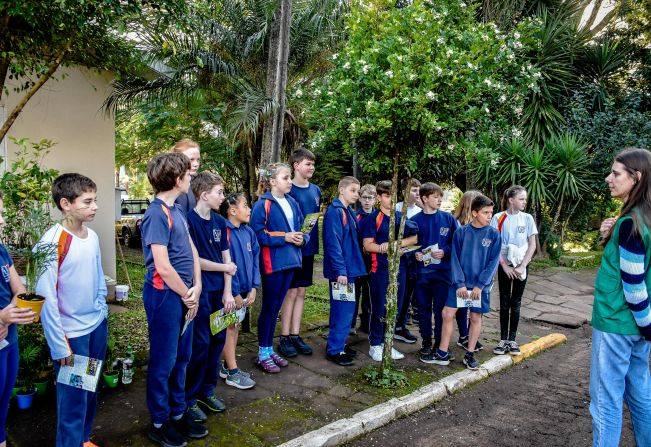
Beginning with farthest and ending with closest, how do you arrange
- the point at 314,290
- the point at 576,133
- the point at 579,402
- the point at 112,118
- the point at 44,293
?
the point at 576,133 → the point at 314,290 → the point at 112,118 → the point at 579,402 → the point at 44,293

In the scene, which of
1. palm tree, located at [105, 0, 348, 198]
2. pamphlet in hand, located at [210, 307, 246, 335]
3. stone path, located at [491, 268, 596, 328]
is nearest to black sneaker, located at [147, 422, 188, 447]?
pamphlet in hand, located at [210, 307, 246, 335]

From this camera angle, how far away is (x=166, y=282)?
132 inches

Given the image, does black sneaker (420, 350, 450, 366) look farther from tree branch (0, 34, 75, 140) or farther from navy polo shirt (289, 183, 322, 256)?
tree branch (0, 34, 75, 140)

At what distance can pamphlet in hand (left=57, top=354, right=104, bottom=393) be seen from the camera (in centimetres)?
302

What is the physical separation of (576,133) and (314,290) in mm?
9647

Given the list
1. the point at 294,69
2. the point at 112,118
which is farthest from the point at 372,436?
the point at 294,69

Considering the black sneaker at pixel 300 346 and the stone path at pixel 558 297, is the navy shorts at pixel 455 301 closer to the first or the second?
the black sneaker at pixel 300 346

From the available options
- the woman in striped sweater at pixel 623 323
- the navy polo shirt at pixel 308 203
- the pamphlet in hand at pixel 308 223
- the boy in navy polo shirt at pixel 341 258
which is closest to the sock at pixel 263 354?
the boy in navy polo shirt at pixel 341 258

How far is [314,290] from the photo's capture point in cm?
955

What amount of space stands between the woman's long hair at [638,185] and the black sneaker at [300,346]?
3.37 m

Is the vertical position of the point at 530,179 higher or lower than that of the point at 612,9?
lower

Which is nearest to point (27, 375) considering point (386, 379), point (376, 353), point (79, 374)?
point (79, 374)

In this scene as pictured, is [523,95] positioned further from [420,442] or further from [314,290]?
[314,290]

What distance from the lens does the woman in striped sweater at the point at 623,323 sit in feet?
10.1
